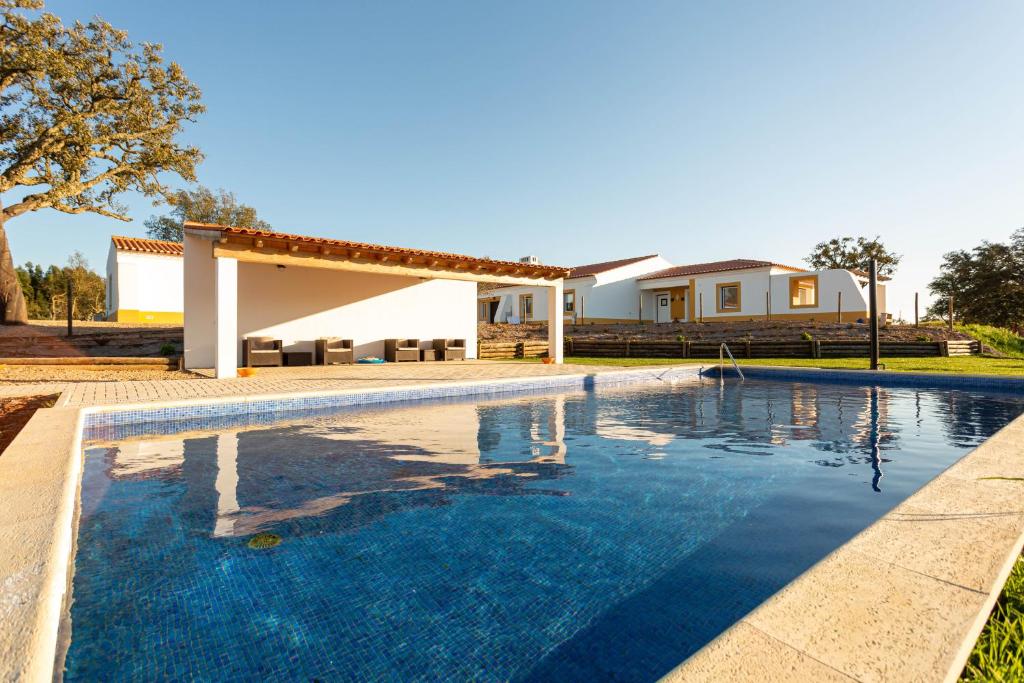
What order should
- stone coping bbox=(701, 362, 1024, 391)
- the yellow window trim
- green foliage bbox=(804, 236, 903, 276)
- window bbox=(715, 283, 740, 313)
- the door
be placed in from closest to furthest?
1. stone coping bbox=(701, 362, 1024, 391)
2. the yellow window trim
3. window bbox=(715, 283, 740, 313)
4. the door
5. green foliage bbox=(804, 236, 903, 276)

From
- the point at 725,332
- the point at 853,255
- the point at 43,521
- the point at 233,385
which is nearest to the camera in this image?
the point at 43,521

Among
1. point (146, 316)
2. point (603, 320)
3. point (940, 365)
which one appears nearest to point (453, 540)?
point (940, 365)

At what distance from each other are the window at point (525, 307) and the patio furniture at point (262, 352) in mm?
19118

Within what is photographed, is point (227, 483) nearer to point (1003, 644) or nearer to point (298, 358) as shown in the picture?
point (1003, 644)

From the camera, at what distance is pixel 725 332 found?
2188 cm

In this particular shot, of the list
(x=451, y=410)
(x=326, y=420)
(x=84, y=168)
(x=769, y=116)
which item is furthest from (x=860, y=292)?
(x=84, y=168)

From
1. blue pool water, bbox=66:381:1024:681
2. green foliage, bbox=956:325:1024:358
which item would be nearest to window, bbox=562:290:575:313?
green foliage, bbox=956:325:1024:358

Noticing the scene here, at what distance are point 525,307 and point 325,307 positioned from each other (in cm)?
1772

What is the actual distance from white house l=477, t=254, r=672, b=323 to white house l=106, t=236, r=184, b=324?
1790 cm

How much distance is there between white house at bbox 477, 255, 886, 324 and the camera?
2414cm

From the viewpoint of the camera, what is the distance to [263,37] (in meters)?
14.1

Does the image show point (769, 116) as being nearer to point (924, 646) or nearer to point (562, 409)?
point (562, 409)

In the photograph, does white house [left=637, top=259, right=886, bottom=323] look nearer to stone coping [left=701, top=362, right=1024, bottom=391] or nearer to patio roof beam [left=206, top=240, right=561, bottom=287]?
stone coping [left=701, top=362, right=1024, bottom=391]

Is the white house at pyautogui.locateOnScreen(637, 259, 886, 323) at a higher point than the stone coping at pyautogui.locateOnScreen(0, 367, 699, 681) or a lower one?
higher
